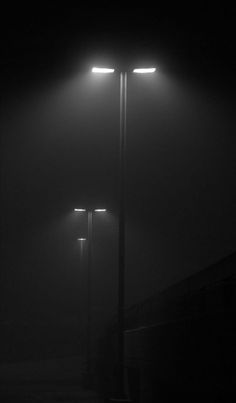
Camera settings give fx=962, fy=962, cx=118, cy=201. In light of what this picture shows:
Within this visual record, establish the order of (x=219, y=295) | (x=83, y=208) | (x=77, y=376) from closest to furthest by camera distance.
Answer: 1. (x=219, y=295)
2. (x=83, y=208)
3. (x=77, y=376)

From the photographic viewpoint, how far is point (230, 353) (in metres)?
15.2

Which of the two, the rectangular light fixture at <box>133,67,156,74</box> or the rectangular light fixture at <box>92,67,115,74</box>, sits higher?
the rectangular light fixture at <box>133,67,156,74</box>

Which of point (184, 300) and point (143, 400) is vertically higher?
point (184, 300)

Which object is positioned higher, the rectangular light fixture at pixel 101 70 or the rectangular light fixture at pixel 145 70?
the rectangular light fixture at pixel 145 70

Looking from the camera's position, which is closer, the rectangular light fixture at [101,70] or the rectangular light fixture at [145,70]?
the rectangular light fixture at [101,70]

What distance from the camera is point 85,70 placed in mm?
22609

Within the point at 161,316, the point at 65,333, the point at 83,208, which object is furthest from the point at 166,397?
the point at 65,333

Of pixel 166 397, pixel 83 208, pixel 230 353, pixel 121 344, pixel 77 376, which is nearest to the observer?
pixel 230 353

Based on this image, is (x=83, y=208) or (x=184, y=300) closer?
(x=184, y=300)

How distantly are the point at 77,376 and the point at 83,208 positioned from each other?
26.3 metres

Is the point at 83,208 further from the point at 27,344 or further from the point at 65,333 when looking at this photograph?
the point at 27,344

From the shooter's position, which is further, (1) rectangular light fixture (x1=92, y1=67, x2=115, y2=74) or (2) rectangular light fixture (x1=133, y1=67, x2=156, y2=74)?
(2) rectangular light fixture (x1=133, y1=67, x2=156, y2=74)

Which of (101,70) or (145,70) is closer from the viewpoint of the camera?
(101,70)

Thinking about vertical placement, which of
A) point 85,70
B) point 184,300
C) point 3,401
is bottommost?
point 3,401
